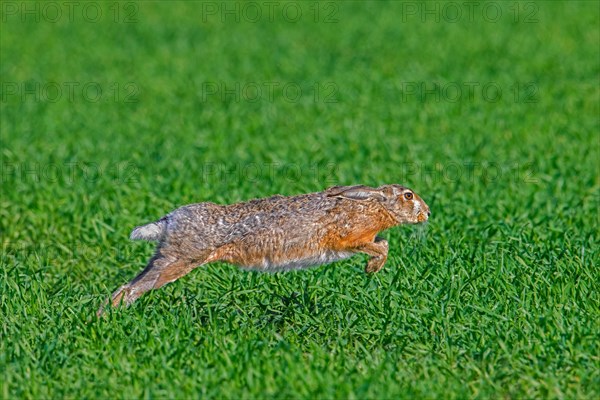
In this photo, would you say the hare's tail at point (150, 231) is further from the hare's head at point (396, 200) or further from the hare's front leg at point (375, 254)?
the hare's front leg at point (375, 254)

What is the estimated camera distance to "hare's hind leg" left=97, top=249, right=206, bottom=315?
7090 mm

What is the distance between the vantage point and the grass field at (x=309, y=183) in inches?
248

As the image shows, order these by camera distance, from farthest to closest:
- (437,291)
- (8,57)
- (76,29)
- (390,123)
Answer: (76,29) < (8,57) < (390,123) < (437,291)

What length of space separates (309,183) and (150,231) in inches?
129

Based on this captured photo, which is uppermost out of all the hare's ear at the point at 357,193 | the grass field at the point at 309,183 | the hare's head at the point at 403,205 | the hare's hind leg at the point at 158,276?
the hare's ear at the point at 357,193

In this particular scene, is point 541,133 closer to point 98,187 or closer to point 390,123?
point 390,123

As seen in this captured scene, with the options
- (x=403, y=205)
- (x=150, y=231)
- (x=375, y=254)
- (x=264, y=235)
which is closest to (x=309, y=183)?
(x=403, y=205)

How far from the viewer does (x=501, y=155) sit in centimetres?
1141

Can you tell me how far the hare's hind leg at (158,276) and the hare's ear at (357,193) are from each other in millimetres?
989

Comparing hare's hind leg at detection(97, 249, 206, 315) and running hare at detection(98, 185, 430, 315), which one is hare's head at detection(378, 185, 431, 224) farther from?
hare's hind leg at detection(97, 249, 206, 315)

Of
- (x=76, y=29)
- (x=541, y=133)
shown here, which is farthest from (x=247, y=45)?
(x=541, y=133)

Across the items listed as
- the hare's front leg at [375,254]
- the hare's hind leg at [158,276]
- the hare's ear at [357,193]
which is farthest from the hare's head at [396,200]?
the hare's hind leg at [158,276]

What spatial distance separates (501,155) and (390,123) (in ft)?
6.12

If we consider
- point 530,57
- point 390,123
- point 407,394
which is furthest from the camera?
point 530,57
